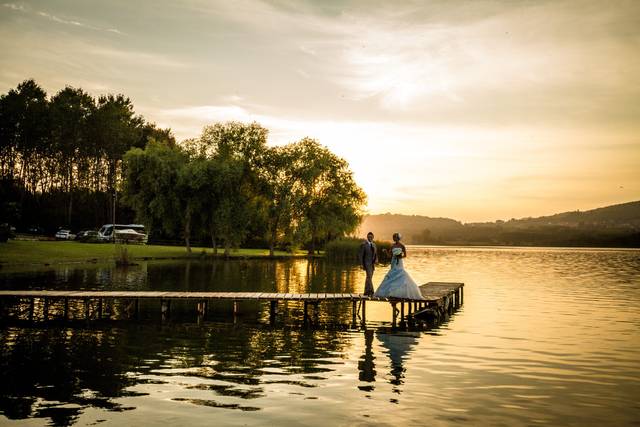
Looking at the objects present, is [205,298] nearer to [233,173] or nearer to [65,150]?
[233,173]

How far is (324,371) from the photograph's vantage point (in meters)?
15.3

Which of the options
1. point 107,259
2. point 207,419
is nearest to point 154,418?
point 207,419

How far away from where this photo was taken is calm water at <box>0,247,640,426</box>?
11555 mm

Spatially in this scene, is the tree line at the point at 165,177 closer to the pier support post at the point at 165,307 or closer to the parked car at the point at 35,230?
the parked car at the point at 35,230

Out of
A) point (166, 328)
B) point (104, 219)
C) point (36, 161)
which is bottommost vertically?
point (166, 328)

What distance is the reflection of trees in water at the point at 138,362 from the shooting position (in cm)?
1247

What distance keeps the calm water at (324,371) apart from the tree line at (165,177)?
40760 millimetres

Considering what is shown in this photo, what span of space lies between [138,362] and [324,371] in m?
5.32

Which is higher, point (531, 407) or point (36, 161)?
point (36, 161)

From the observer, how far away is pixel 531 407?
40.1ft

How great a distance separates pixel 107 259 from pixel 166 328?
1544 inches

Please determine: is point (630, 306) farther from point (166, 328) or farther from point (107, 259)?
point (107, 259)

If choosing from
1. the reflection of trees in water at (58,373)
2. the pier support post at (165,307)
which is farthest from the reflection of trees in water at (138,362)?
the pier support post at (165,307)

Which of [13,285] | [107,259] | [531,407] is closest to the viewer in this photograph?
[531,407]
